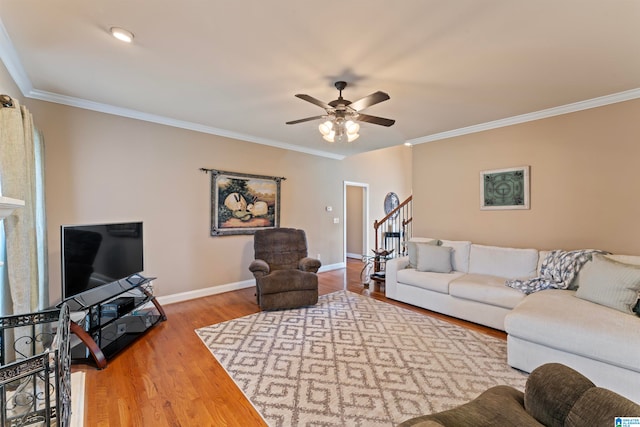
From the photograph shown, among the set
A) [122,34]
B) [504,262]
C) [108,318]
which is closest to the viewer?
[122,34]

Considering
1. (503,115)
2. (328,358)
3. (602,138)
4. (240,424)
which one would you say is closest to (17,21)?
(240,424)

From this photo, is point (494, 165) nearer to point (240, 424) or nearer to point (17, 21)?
point (240, 424)

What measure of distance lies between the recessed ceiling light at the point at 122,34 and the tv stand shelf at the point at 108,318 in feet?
6.65

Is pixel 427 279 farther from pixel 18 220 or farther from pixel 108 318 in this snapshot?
pixel 18 220

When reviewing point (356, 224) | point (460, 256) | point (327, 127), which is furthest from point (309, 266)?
point (356, 224)

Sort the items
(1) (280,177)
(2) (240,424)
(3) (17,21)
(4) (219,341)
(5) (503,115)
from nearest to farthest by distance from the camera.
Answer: (2) (240,424), (3) (17,21), (4) (219,341), (5) (503,115), (1) (280,177)

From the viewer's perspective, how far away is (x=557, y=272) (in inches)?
113

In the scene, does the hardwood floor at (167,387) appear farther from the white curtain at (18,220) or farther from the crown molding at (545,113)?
the crown molding at (545,113)

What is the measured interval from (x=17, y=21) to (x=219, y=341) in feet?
9.47

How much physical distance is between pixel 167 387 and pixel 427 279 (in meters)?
2.97

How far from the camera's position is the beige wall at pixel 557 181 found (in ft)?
9.99

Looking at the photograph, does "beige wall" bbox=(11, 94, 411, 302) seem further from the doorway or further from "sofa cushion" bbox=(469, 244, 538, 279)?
"sofa cushion" bbox=(469, 244, 538, 279)

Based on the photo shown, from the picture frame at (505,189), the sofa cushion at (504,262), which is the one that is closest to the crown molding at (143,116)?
the picture frame at (505,189)

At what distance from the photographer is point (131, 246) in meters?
3.07
